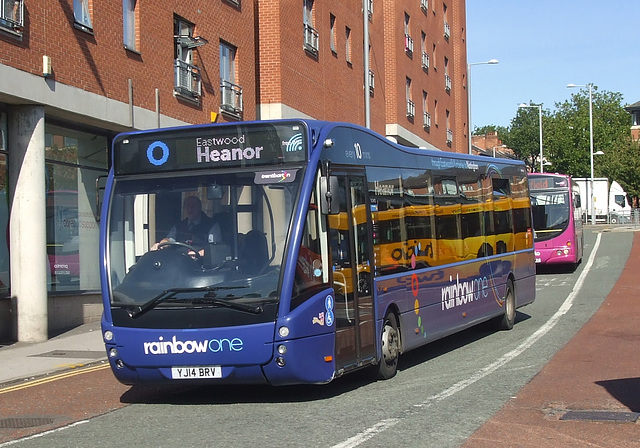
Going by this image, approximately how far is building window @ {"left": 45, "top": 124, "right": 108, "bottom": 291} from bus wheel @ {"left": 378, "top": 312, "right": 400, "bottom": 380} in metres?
9.16

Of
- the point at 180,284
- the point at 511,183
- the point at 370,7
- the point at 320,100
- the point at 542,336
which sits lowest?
the point at 542,336

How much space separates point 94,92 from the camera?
1814cm

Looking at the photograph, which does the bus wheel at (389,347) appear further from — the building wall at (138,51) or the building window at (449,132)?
the building window at (449,132)

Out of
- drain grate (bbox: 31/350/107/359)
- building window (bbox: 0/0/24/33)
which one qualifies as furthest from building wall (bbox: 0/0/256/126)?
drain grate (bbox: 31/350/107/359)

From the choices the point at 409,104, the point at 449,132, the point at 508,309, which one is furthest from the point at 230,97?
the point at 449,132

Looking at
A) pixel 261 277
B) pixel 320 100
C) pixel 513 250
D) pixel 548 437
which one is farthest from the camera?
pixel 320 100

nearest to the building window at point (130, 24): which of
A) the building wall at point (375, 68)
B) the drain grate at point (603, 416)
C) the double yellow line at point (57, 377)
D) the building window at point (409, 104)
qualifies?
the building wall at point (375, 68)

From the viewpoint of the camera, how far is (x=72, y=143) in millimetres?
19031

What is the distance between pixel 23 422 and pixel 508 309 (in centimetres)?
966

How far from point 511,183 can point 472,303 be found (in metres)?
3.97

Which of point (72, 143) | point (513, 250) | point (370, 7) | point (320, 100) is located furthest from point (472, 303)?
point (370, 7)

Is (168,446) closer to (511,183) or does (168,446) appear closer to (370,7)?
(511,183)

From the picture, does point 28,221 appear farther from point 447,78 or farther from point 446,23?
point 446,23

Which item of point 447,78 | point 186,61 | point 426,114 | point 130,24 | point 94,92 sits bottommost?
point 94,92
